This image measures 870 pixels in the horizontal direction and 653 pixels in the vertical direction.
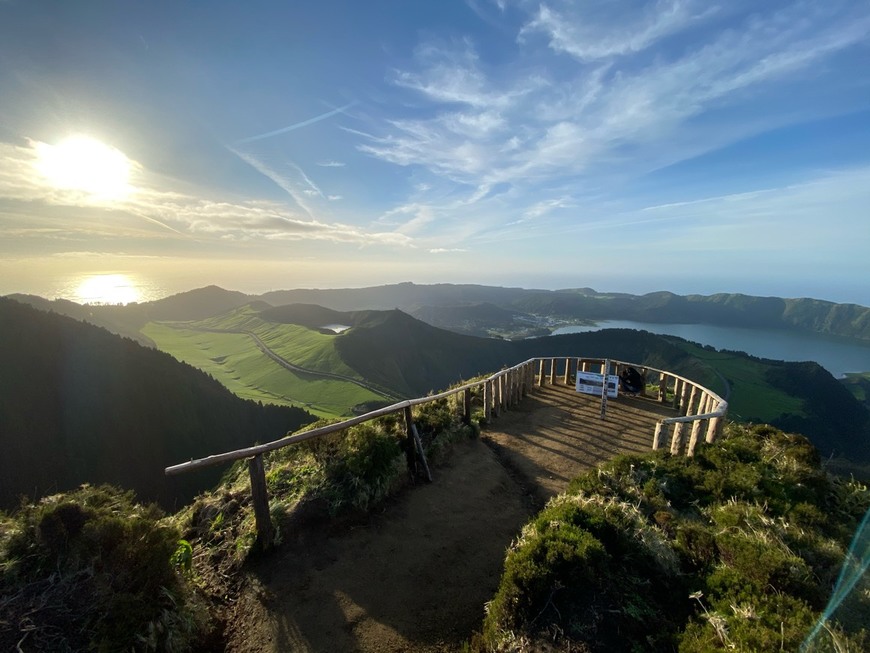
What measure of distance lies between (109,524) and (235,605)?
180cm

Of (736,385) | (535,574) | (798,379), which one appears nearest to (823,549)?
(535,574)

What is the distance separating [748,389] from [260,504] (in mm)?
114737

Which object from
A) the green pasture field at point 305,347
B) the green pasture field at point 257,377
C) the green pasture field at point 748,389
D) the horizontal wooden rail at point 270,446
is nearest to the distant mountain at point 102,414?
the green pasture field at point 257,377

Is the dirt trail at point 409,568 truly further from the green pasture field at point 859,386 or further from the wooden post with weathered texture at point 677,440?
the green pasture field at point 859,386

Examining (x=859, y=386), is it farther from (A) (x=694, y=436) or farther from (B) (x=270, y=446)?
(B) (x=270, y=446)

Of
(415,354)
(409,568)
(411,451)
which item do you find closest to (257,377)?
(415,354)

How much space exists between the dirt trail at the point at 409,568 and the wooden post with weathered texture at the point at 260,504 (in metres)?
0.28

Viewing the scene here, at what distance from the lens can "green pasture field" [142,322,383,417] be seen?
94750mm

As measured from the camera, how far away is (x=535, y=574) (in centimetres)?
384

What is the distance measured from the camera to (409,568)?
5.34 meters

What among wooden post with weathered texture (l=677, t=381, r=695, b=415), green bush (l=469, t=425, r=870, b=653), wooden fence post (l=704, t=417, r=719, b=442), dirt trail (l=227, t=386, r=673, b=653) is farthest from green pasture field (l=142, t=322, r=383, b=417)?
green bush (l=469, t=425, r=870, b=653)

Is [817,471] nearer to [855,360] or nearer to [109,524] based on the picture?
[109,524]

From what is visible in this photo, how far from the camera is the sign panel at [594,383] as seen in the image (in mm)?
12039

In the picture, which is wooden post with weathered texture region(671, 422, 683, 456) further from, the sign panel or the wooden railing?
the sign panel
